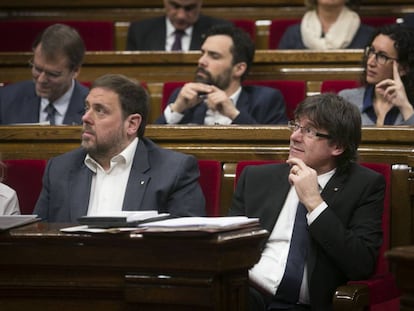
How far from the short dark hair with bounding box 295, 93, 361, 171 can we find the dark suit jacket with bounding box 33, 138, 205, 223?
0.93 ft

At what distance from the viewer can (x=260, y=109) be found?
282 centimetres

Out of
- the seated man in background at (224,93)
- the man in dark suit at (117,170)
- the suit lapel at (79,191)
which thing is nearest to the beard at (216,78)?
the seated man in background at (224,93)

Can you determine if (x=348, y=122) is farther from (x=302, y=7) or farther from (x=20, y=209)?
(x=302, y=7)

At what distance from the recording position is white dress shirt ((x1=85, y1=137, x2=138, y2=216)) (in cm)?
214

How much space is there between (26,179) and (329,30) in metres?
1.34

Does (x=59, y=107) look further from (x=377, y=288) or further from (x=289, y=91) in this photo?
(x=377, y=288)

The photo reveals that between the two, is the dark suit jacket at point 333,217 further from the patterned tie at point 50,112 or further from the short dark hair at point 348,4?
the short dark hair at point 348,4

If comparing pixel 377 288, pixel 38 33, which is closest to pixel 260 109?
pixel 377 288

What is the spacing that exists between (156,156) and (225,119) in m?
0.63

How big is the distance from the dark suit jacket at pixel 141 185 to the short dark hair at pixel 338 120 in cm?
28

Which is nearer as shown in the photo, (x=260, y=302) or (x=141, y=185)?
(x=260, y=302)

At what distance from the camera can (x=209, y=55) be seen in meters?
2.98

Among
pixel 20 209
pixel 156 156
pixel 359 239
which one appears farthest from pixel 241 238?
pixel 20 209

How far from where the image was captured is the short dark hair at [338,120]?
201cm
